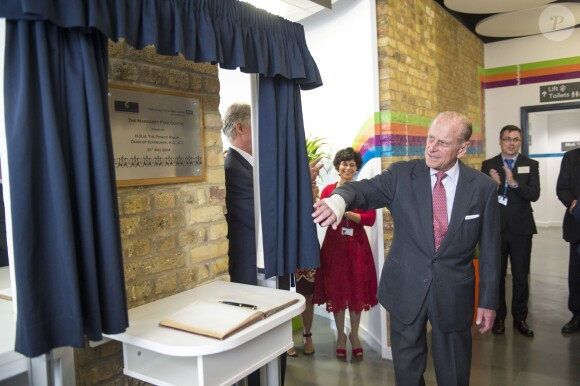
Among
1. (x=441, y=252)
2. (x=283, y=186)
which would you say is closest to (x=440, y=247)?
(x=441, y=252)

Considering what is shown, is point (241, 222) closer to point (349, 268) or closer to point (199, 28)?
point (199, 28)

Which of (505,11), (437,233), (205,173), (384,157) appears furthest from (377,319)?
(505,11)

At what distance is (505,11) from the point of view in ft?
14.7

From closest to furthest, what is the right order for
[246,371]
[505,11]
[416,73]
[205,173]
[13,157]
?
[13,157] < [246,371] < [205,173] < [416,73] < [505,11]

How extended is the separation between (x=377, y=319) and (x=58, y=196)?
297 centimetres

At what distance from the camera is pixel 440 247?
2154 millimetres

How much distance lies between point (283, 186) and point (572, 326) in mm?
3244

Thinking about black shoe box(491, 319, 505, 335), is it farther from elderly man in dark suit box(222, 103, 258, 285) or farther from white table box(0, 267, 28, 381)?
white table box(0, 267, 28, 381)

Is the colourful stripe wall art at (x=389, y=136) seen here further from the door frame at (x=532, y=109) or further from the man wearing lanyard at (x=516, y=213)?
the door frame at (x=532, y=109)

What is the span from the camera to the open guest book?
1373mm

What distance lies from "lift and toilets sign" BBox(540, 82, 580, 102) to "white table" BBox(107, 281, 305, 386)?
19.3 ft

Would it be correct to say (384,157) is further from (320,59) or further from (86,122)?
(86,122)

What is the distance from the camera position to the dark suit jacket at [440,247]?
2160mm

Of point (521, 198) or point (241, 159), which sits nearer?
point (241, 159)
